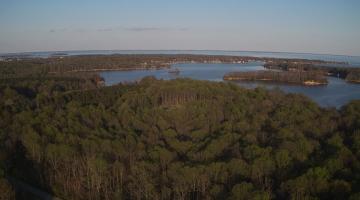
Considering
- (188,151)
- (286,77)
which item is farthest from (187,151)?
(286,77)

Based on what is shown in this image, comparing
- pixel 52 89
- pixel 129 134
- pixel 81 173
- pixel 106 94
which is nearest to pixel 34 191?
pixel 81 173

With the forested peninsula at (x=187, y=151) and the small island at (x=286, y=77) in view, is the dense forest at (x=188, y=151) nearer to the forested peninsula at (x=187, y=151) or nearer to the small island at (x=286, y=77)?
the forested peninsula at (x=187, y=151)

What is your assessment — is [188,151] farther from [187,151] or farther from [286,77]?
[286,77]

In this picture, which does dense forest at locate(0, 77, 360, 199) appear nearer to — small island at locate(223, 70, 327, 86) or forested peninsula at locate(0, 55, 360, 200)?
forested peninsula at locate(0, 55, 360, 200)

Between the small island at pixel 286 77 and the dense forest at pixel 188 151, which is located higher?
the small island at pixel 286 77

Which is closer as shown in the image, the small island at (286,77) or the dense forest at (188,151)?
the dense forest at (188,151)

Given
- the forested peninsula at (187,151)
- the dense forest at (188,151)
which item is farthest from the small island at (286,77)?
the dense forest at (188,151)

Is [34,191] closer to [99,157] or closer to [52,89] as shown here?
[99,157]
